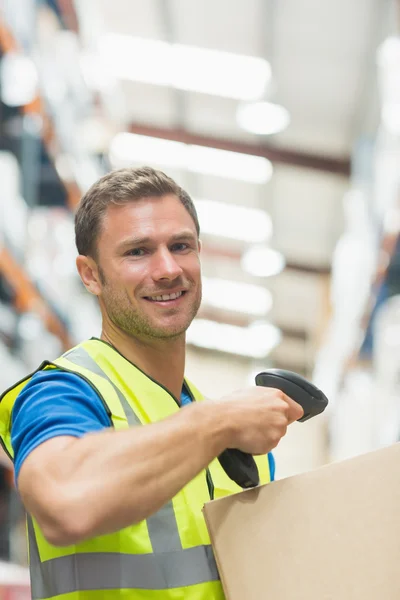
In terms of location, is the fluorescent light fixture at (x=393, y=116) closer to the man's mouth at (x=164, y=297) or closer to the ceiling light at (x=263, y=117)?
the man's mouth at (x=164, y=297)

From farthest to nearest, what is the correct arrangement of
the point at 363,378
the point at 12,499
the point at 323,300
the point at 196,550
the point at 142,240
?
1. the point at 323,300
2. the point at 363,378
3. the point at 12,499
4. the point at 142,240
5. the point at 196,550

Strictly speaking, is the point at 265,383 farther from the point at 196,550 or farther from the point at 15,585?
the point at 15,585

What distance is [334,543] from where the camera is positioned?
114cm

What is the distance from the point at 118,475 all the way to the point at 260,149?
823cm

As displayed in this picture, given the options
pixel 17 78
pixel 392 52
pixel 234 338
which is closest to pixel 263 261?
pixel 234 338

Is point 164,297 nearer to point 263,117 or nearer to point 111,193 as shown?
point 111,193

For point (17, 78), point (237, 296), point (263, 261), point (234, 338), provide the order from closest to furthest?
Result: point (17, 78) → point (263, 261) → point (237, 296) → point (234, 338)

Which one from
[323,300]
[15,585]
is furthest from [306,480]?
[323,300]

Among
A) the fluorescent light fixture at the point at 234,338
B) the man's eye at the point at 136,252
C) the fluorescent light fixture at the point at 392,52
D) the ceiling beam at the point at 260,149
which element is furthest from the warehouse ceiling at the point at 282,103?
the man's eye at the point at 136,252

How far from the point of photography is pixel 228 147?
907 cm

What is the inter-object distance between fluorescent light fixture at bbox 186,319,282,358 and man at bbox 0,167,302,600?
44.6 feet

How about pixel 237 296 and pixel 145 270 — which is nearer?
pixel 145 270

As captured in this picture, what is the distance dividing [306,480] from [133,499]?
28cm

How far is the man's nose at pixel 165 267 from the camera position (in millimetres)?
1409
